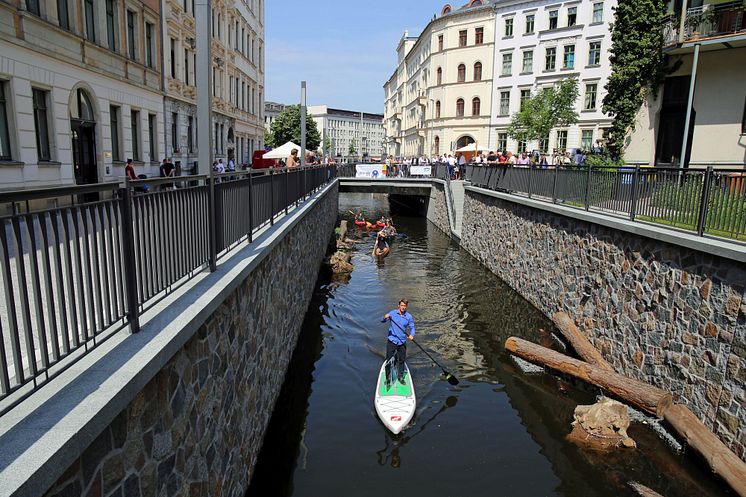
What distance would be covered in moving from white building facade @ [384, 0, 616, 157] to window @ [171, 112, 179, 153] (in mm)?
25256

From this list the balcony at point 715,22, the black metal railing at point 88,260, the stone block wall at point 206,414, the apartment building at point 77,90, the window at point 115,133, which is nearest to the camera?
the black metal railing at point 88,260

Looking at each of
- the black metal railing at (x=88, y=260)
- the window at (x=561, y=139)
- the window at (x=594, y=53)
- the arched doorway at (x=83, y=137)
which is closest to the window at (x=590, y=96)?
the window at (x=594, y=53)

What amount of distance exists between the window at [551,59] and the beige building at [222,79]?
25.5 meters

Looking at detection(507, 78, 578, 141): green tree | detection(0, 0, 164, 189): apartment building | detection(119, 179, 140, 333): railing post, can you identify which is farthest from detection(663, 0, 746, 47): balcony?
detection(119, 179, 140, 333): railing post

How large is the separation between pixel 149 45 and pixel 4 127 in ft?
36.5

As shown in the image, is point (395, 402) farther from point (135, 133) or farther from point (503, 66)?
point (503, 66)

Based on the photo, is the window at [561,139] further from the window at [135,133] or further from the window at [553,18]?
the window at [135,133]

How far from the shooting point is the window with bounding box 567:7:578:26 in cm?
4509

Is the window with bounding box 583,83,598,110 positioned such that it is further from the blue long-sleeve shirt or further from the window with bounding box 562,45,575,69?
the blue long-sleeve shirt

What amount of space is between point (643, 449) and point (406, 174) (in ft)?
104

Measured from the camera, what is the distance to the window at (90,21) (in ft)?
56.7

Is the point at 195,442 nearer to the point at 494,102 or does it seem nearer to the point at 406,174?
the point at 406,174

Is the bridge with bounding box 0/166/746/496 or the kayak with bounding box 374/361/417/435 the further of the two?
the kayak with bounding box 374/361/417/435

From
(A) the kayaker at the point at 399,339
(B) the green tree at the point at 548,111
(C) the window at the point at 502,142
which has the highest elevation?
(B) the green tree at the point at 548,111
